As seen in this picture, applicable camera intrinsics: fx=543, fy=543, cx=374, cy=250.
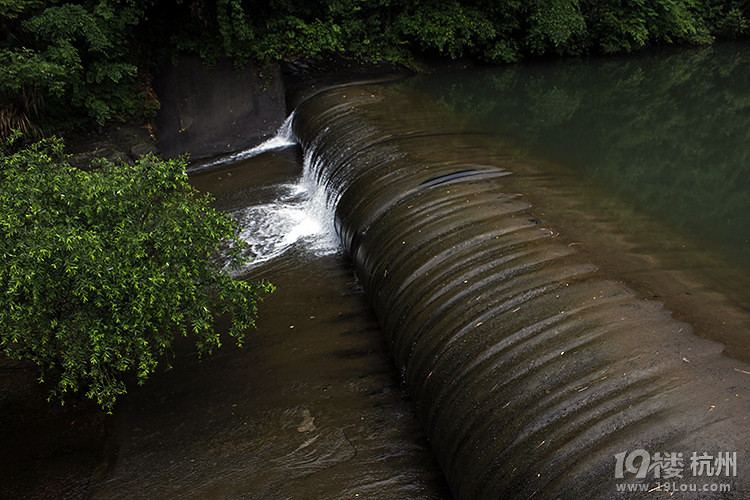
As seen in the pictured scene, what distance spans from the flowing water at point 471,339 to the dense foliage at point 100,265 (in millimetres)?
780

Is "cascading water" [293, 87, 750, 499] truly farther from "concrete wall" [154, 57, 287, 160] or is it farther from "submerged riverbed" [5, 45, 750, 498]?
"concrete wall" [154, 57, 287, 160]

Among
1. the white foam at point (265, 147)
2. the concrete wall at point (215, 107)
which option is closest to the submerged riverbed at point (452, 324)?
the white foam at point (265, 147)

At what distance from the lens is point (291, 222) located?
8062mm

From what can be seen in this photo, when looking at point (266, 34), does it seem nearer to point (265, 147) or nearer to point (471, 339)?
point (265, 147)

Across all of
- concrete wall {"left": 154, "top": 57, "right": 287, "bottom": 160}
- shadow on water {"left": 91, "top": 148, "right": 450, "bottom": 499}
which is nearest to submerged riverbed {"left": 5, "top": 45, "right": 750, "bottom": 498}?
shadow on water {"left": 91, "top": 148, "right": 450, "bottom": 499}

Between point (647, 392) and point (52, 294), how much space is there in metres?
3.96

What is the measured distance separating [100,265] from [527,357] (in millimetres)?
3064

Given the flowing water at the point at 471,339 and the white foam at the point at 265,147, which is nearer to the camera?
the flowing water at the point at 471,339

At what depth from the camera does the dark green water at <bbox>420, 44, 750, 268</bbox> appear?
6668 millimetres

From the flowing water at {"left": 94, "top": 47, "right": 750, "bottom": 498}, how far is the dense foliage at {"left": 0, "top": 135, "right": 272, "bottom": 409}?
780 millimetres

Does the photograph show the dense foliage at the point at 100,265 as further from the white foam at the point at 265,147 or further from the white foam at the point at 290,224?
the white foam at the point at 265,147

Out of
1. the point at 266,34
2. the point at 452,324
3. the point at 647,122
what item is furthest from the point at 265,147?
the point at 452,324

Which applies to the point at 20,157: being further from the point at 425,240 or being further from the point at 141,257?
the point at 425,240

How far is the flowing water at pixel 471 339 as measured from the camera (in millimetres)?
3203
